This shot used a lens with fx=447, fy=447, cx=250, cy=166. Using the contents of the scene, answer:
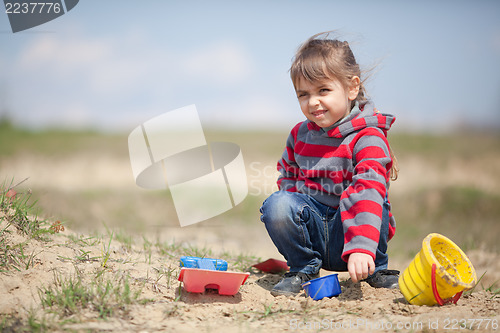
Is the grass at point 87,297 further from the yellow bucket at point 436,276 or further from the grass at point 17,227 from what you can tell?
the yellow bucket at point 436,276

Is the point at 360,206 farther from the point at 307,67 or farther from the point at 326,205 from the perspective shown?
the point at 307,67

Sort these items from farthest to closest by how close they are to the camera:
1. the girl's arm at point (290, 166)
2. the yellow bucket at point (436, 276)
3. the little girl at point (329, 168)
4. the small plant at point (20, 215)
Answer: the girl's arm at point (290, 166) → the small plant at point (20, 215) → the little girl at point (329, 168) → the yellow bucket at point (436, 276)

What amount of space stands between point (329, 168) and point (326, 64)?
1.98 ft

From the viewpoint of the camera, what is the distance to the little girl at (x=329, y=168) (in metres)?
2.51

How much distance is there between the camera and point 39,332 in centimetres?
182

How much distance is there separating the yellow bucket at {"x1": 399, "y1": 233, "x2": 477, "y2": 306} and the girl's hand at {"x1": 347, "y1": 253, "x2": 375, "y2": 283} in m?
0.22

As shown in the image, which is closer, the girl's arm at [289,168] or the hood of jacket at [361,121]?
the hood of jacket at [361,121]

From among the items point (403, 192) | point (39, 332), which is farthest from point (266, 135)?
point (39, 332)

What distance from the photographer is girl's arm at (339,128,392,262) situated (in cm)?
228

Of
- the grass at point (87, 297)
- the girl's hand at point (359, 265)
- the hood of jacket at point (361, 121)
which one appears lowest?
the girl's hand at point (359, 265)

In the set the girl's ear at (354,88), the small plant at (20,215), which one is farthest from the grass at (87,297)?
the girl's ear at (354,88)

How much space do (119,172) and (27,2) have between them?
6.85 metres

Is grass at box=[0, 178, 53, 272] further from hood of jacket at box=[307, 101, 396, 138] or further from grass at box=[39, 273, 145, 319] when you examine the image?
hood of jacket at box=[307, 101, 396, 138]

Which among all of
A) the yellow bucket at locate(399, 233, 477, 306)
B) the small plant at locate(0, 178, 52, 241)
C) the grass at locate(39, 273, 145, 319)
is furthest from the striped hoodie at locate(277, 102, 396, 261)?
the small plant at locate(0, 178, 52, 241)
